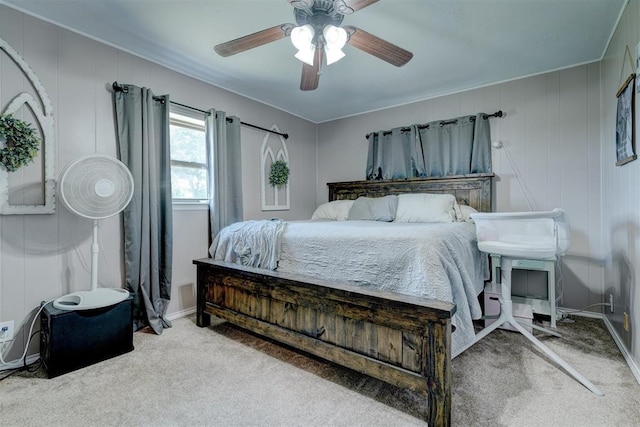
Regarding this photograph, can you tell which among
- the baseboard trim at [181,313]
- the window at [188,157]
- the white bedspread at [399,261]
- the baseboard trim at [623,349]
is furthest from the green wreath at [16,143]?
the baseboard trim at [623,349]

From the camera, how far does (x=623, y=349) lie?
2084 millimetres

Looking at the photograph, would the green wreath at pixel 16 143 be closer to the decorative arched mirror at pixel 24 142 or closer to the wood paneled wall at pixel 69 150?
the decorative arched mirror at pixel 24 142

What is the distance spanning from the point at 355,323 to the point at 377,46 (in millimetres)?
1717

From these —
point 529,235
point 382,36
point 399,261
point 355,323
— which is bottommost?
point 355,323

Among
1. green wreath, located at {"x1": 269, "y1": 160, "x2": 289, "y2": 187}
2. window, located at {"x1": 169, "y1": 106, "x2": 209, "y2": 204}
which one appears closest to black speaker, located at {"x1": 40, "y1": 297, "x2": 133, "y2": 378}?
window, located at {"x1": 169, "y1": 106, "x2": 209, "y2": 204}

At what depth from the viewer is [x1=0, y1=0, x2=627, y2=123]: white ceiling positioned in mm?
2047

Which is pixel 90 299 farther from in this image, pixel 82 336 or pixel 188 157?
pixel 188 157

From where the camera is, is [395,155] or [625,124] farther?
[395,155]

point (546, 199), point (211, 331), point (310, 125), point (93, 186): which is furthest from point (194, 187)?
point (546, 199)

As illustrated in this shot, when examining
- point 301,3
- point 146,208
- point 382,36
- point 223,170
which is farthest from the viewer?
point 223,170

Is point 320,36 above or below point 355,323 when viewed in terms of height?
above

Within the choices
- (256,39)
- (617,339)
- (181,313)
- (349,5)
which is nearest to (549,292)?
Result: (617,339)

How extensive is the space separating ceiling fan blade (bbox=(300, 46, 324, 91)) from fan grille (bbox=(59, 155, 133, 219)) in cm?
149

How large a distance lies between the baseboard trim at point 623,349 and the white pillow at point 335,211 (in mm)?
2564
